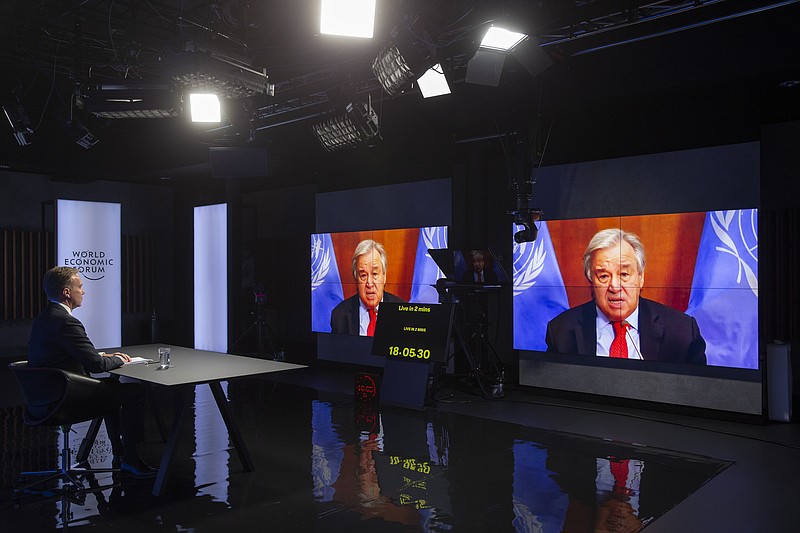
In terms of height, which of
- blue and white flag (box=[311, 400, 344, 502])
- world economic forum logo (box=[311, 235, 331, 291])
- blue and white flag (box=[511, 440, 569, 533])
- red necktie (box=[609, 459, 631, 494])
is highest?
world economic forum logo (box=[311, 235, 331, 291])

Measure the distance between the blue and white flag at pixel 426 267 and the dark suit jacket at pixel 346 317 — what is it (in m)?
0.89

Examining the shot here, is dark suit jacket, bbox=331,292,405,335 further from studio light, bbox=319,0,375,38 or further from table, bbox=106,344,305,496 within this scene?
studio light, bbox=319,0,375,38

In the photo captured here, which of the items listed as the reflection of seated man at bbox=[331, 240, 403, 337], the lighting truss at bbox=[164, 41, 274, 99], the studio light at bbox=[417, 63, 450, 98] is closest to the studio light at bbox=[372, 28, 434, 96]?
the studio light at bbox=[417, 63, 450, 98]

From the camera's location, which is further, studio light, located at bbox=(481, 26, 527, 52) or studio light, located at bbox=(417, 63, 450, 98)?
studio light, located at bbox=(417, 63, 450, 98)

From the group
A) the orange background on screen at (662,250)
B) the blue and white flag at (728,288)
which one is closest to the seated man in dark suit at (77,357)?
the orange background on screen at (662,250)

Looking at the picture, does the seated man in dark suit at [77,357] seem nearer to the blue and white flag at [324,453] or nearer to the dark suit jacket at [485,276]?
the blue and white flag at [324,453]

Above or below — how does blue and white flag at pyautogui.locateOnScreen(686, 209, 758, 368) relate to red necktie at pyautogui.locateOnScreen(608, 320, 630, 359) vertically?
above

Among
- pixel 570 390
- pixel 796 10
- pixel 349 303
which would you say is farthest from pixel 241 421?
pixel 796 10

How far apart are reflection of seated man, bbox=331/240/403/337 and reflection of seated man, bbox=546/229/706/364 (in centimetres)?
230

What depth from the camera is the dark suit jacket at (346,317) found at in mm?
7809

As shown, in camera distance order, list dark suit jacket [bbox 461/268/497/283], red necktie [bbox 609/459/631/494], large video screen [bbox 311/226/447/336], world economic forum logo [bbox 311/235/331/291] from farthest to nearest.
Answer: world economic forum logo [bbox 311/235/331/291], large video screen [bbox 311/226/447/336], dark suit jacket [bbox 461/268/497/283], red necktie [bbox 609/459/631/494]

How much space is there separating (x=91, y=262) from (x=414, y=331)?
5.84 meters

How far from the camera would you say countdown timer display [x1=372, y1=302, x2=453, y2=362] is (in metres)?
5.74

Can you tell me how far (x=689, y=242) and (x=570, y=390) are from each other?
1.89 meters
